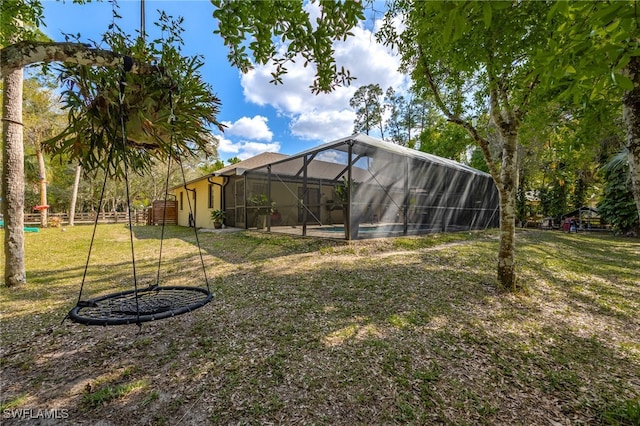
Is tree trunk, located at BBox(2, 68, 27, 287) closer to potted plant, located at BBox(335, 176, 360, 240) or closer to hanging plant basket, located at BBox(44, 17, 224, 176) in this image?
hanging plant basket, located at BBox(44, 17, 224, 176)

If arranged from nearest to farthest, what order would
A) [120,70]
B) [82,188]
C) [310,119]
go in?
[120,70]
[310,119]
[82,188]

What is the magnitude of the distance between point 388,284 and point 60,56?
4509 mm

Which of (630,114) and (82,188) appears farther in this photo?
→ (82,188)

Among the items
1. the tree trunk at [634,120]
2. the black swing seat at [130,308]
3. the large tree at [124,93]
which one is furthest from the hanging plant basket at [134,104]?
the tree trunk at [634,120]

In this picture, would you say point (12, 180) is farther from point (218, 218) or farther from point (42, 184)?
point (42, 184)

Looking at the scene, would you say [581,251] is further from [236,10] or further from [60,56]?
[60,56]

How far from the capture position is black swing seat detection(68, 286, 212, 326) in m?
1.74

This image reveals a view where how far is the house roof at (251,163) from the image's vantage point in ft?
39.1

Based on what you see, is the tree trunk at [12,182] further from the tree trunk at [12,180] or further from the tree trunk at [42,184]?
the tree trunk at [42,184]

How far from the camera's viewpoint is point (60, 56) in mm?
1701

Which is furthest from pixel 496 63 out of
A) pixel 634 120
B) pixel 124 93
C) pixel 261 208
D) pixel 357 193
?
pixel 261 208

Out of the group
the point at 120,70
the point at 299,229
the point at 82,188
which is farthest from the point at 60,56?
the point at 82,188

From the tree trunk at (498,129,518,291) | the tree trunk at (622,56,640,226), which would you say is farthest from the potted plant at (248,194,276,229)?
the tree trunk at (622,56,640,226)

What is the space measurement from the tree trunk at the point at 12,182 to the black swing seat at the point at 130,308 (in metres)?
3.35
